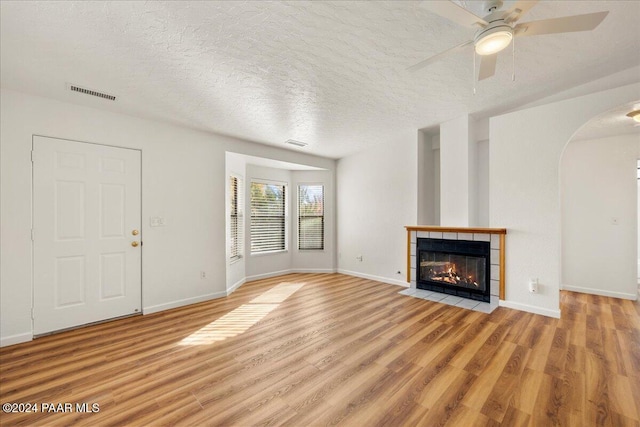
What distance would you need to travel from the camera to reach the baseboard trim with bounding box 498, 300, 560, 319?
3372mm

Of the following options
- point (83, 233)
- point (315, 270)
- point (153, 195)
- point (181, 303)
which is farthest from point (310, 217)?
point (83, 233)

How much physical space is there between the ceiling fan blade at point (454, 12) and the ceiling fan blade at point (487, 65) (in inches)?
15.7

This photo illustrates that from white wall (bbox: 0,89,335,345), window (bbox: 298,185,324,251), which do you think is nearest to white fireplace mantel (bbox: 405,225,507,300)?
window (bbox: 298,185,324,251)

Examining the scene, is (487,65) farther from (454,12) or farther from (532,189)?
(532,189)

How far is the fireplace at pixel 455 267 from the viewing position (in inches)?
156

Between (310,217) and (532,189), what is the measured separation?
4204mm

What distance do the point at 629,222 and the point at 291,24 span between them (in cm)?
577

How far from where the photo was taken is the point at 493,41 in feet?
6.16

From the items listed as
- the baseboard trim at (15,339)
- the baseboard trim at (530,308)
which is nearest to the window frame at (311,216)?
the baseboard trim at (530,308)

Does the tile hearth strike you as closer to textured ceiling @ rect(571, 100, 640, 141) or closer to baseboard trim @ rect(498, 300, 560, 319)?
baseboard trim @ rect(498, 300, 560, 319)

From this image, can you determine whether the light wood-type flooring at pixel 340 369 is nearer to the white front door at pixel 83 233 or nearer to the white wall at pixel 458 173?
the white front door at pixel 83 233

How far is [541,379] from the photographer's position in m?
2.11

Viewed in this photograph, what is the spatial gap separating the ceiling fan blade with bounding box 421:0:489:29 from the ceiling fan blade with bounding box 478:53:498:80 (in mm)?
398

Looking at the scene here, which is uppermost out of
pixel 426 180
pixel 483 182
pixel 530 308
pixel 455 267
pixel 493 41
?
pixel 493 41
